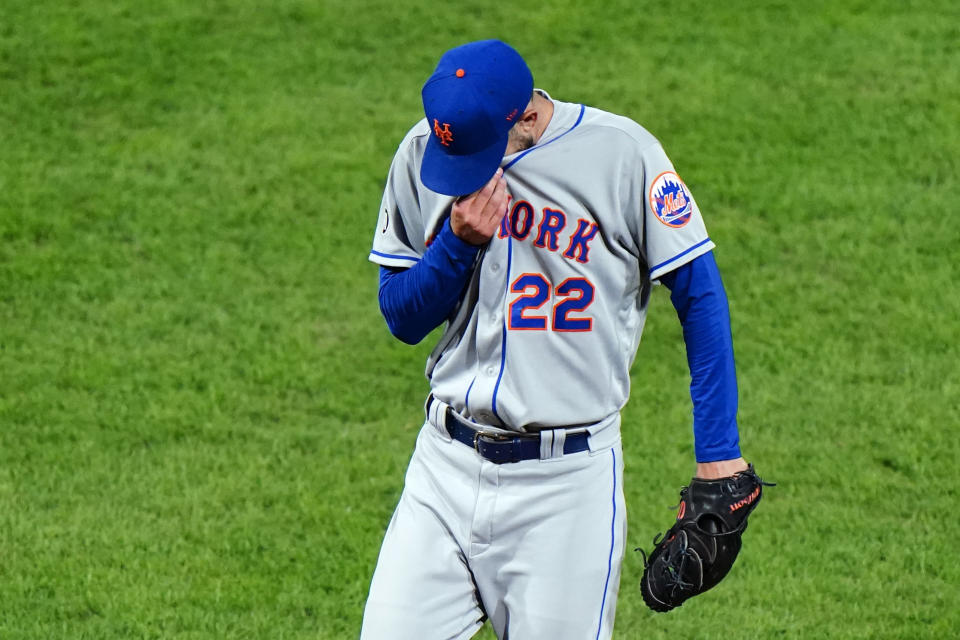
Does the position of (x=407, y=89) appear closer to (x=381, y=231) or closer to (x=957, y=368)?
(x=957, y=368)

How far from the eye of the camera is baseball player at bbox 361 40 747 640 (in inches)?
143

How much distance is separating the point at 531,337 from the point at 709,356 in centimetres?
47

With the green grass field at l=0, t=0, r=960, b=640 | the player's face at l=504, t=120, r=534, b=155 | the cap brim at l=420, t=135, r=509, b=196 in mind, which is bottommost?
the green grass field at l=0, t=0, r=960, b=640

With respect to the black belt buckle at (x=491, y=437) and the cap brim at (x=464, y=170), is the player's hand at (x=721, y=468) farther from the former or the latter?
the cap brim at (x=464, y=170)

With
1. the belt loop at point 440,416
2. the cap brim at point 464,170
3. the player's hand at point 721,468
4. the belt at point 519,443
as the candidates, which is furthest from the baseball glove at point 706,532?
the cap brim at point 464,170

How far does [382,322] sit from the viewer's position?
26.0 feet

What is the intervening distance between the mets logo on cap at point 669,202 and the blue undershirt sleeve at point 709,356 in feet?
0.38

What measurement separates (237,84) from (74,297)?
9.11ft

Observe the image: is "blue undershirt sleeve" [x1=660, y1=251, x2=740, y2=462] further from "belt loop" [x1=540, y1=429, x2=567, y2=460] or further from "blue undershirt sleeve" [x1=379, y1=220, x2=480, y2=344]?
"blue undershirt sleeve" [x1=379, y1=220, x2=480, y2=344]

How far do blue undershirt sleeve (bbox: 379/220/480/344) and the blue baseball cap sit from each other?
0.15 meters

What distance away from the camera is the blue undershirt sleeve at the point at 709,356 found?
12.0 feet

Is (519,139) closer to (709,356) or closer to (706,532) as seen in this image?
(709,356)

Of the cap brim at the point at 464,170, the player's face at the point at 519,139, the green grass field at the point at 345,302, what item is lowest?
the green grass field at the point at 345,302

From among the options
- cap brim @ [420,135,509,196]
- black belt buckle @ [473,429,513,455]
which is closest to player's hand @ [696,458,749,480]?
black belt buckle @ [473,429,513,455]
